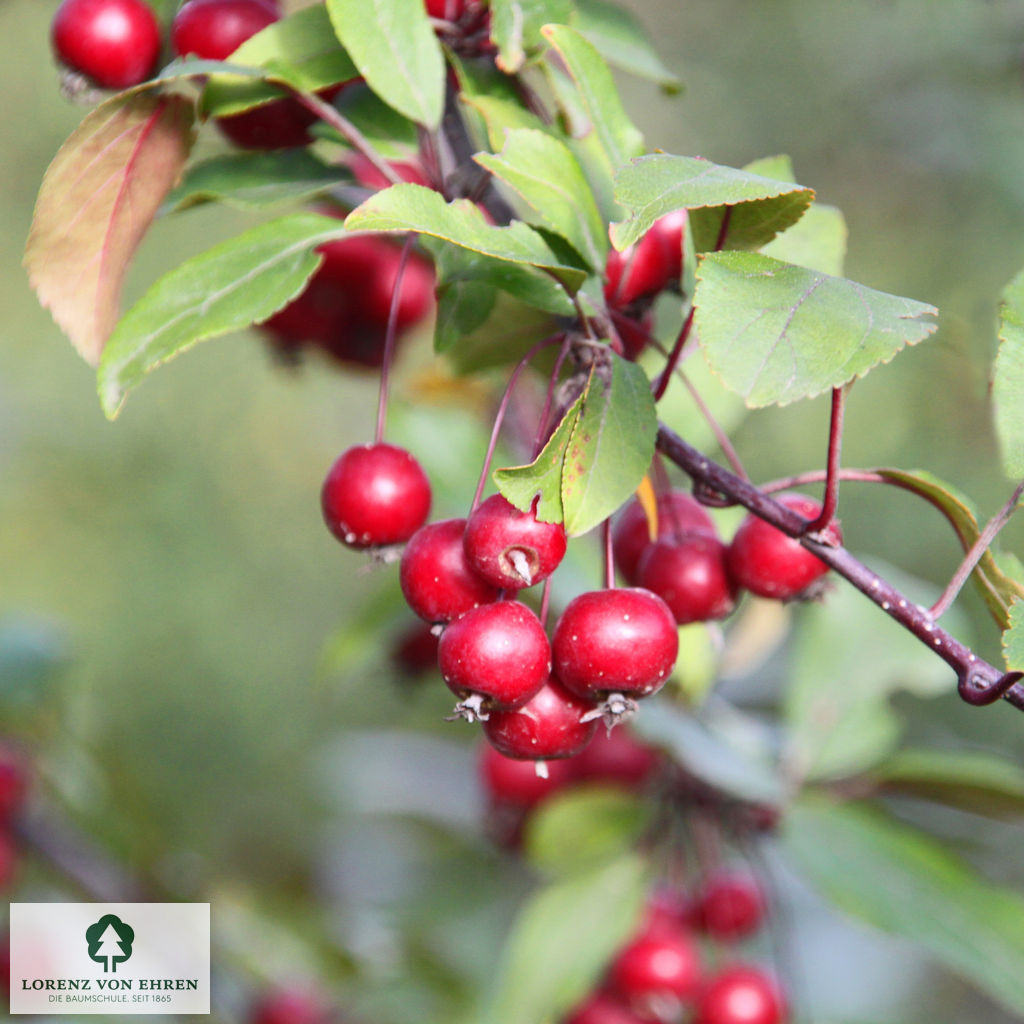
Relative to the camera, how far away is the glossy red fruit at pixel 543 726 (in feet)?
2.76

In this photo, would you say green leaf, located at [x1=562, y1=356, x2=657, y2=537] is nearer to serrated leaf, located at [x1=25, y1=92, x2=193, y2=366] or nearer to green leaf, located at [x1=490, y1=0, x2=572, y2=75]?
green leaf, located at [x1=490, y1=0, x2=572, y2=75]

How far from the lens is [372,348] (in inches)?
70.3

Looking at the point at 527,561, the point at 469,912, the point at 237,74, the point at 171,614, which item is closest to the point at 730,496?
the point at 527,561

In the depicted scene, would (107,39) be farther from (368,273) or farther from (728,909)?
(728,909)

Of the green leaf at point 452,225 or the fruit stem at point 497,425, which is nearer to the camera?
the green leaf at point 452,225

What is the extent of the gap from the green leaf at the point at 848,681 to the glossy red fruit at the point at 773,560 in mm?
973

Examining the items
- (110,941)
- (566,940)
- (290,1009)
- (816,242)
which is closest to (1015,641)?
(816,242)

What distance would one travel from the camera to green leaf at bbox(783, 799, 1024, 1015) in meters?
1.39

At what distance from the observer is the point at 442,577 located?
86 cm

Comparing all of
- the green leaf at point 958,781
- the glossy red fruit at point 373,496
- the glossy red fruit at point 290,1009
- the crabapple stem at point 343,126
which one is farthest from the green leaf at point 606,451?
the glossy red fruit at point 290,1009

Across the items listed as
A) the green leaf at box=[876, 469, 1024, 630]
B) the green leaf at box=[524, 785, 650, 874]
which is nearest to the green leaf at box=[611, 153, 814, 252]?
the green leaf at box=[876, 469, 1024, 630]

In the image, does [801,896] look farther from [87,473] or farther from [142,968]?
[87,473]

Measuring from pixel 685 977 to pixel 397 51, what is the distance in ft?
4.67

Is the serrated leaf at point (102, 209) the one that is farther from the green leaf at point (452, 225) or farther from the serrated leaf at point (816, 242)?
the serrated leaf at point (816, 242)
